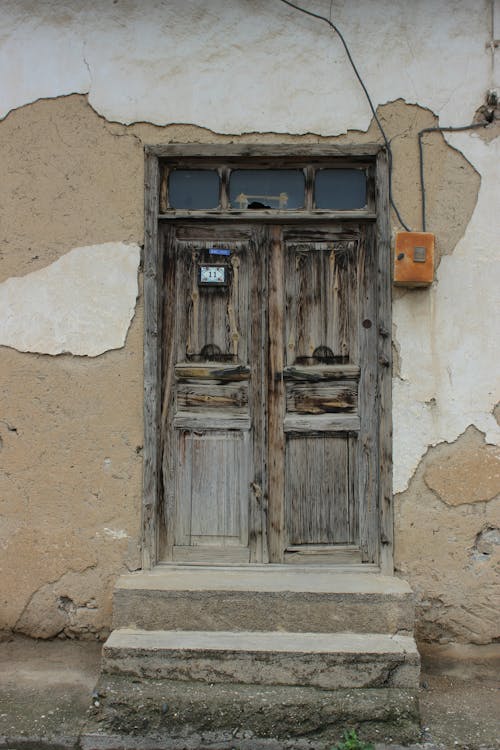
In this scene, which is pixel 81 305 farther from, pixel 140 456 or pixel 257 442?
pixel 257 442

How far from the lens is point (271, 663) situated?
9.93ft

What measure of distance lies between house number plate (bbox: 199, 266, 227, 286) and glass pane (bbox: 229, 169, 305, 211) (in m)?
0.35

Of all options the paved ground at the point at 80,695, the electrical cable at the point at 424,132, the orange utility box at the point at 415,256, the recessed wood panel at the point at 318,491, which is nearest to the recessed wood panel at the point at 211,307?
the recessed wood panel at the point at 318,491

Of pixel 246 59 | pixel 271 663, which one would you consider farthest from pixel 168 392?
pixel 246 59

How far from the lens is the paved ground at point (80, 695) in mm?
2805

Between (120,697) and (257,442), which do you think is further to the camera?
(257,442)

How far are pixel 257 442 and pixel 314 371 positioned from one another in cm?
49

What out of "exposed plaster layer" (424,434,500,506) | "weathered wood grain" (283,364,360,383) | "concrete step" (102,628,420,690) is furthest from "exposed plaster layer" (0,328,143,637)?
"exposed plaster layer" (424,434,500,506)

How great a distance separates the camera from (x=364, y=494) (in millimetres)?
3611

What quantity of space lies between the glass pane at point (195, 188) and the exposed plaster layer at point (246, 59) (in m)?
0.26

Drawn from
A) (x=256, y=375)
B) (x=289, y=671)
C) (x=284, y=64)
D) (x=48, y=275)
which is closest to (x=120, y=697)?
(x=289, y=671)

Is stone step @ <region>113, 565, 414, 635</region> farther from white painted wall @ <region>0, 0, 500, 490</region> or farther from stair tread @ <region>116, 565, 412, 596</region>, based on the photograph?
white painted wall @ <region>0, 0, 500, 490</region>

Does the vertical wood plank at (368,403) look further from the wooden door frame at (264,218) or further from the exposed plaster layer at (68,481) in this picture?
the exposed plaster layer at (68,481)

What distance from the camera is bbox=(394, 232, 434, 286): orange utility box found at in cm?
340
